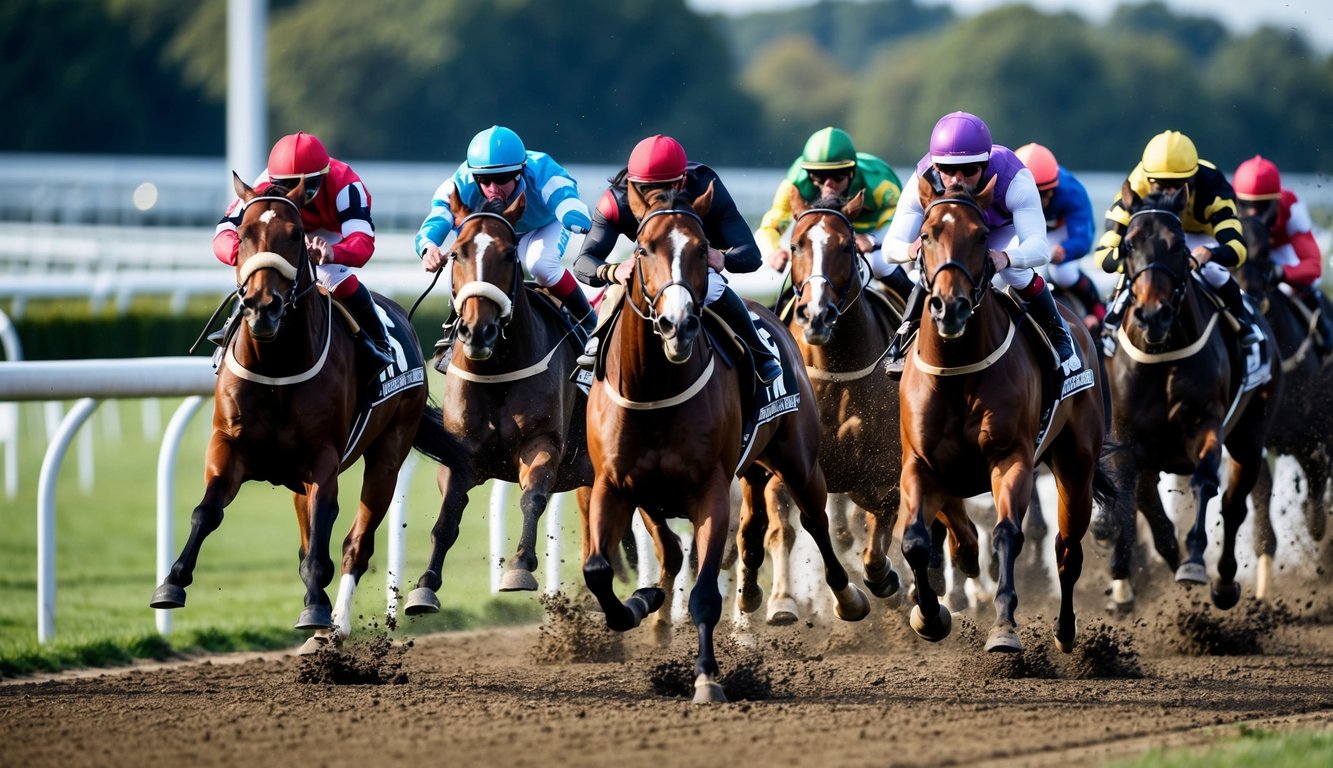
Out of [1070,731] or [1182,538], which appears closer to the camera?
[1070,731]

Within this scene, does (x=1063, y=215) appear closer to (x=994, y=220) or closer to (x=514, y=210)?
(x=994, y=220)

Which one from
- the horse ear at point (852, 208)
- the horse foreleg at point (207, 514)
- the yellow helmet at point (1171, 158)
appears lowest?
the horse foreleg at point (207, 514)

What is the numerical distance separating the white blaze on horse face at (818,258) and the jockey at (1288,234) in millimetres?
3852

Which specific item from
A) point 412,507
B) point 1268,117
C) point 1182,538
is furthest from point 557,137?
point 1182,538

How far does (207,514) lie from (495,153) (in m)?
1.90

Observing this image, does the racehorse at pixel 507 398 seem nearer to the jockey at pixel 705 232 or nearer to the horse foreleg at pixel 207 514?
the jockey at pixel 705 232

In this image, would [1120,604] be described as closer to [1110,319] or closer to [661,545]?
[1110,319]

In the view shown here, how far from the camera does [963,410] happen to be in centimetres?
677

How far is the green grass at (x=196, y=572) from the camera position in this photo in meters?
8.05

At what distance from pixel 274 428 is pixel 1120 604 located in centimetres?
443

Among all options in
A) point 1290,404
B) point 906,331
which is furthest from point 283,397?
point 1290,404

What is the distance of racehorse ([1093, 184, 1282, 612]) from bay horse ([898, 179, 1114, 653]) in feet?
3.61

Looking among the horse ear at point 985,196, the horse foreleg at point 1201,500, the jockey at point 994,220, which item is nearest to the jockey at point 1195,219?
the horse foreleg at point 1201,500

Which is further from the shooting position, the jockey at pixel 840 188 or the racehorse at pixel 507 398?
the jockey at pixel 840 188
